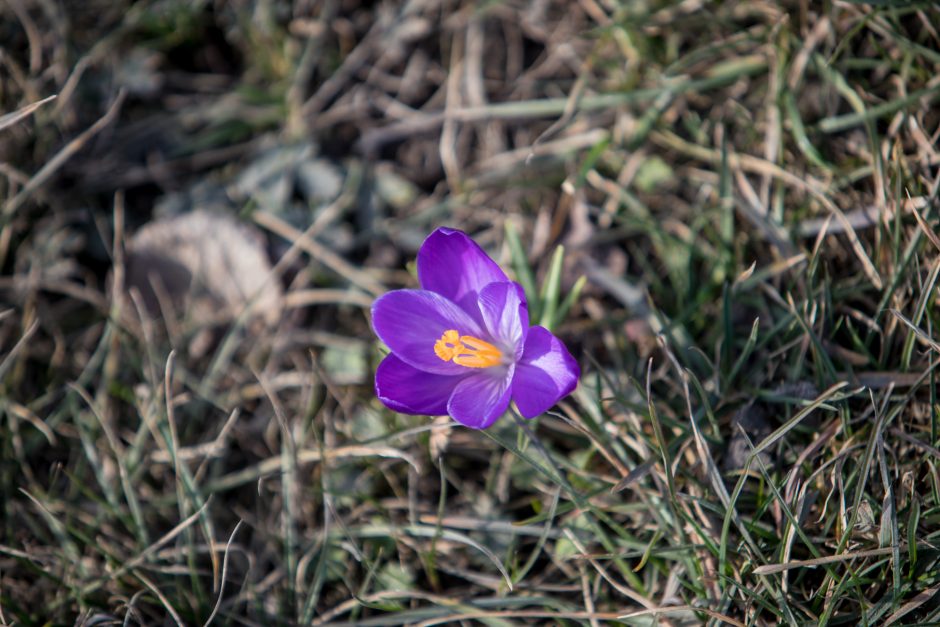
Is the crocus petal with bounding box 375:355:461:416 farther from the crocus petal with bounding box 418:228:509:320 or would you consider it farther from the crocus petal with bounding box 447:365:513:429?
the crocus petal with bounding box 418:228:509:320

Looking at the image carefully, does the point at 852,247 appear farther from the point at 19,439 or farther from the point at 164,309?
the point at 19,439

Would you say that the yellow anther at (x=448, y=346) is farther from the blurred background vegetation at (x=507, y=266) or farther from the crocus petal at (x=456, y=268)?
the blurred background vegetation at (x=507, y=266)

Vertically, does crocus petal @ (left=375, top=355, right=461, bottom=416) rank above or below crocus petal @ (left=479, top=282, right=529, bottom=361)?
below

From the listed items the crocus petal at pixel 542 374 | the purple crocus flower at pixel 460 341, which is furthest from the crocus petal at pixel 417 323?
the crocus petal at pixel 542 374

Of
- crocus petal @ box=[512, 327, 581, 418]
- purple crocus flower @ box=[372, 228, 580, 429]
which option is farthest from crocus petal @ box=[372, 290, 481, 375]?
crocus petal @ box=[512, 327, 581, 418]

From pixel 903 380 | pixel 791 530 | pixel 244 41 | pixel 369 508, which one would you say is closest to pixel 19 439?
pixel 369 508

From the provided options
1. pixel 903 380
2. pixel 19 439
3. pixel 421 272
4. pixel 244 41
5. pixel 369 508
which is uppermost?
pixel 244 41

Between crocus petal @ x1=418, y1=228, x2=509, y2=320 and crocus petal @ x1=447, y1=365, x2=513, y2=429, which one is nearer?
crocus petal @ x1=447, y1=365, x2=513, y2=429
